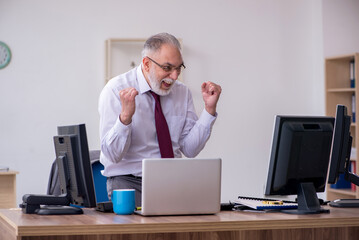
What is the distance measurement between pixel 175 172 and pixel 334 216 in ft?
2.21

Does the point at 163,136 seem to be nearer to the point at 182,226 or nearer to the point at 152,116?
the point at 152,116

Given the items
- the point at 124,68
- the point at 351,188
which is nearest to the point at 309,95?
the point at 351,188

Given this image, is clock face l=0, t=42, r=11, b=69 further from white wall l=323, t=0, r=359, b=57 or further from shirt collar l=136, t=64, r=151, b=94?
white wall l=323, t=0, r=359, b=57

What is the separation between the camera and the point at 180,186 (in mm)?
2330

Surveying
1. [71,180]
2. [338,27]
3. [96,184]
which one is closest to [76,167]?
[71,180]

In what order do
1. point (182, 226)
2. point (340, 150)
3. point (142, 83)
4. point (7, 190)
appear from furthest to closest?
point (7, 190) → point (142, 83) → point (340, 150) → point (182, 226)

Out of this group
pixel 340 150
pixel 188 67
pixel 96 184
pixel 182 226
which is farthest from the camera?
pixel 188 67

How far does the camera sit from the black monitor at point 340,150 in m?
2.73

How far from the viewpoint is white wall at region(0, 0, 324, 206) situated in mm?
5492

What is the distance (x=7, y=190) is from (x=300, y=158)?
3149mm

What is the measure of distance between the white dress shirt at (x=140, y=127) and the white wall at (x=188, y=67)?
8.63 ft

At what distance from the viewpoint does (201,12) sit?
19.7ft

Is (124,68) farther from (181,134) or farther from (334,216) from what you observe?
(334,216)

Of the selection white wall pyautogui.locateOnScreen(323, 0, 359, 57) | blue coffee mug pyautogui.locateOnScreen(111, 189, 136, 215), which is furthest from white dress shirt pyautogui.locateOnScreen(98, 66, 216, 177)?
white wall pyautogui.locateOnScreen(323, 0, 359, 57)
